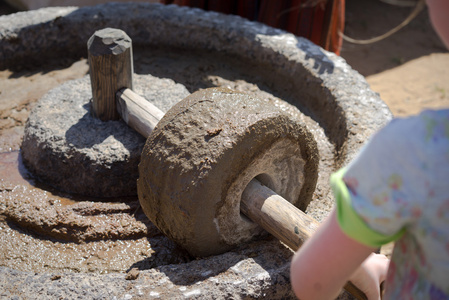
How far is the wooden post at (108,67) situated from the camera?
221 centimetres

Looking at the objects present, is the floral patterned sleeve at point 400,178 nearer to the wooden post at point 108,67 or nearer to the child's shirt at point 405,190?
the child's shirt at point 405,190

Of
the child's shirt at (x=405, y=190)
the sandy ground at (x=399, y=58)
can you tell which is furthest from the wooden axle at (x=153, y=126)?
the sandy ground at (x=399, y=58)

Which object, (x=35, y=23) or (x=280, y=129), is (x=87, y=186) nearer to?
(x=280, y=129)

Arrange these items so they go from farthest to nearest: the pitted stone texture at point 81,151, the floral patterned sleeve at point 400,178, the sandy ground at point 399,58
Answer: the sandy ground at point 399,58 → the pitted stone texture at point 81,151 → the floral patterned sleeve at point 400,178

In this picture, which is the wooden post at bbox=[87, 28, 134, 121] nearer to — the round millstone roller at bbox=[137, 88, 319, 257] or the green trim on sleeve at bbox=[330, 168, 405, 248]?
the round millstone roller at bbox=[137, 88, 319, 257]

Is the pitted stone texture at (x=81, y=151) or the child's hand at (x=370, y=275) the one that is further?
the pitted stone texture at (x=81, y=151)

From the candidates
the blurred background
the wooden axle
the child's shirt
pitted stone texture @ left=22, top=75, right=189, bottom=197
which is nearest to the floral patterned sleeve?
the child's shirt

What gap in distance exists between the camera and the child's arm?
28.6 inches

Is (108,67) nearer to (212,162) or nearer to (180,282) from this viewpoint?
(212,162)

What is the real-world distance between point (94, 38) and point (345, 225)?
1.85 m

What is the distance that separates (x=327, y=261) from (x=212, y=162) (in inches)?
32.1

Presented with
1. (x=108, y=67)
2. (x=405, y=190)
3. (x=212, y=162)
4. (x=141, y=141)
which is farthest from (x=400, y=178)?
(x=108, y=67)

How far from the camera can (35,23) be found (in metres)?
3.00

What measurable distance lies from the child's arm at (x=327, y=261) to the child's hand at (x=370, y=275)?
1.90 feet
